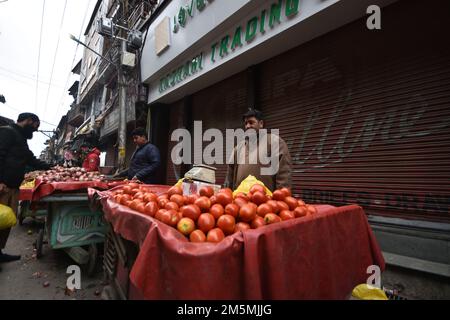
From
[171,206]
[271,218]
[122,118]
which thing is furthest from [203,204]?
[122,118]

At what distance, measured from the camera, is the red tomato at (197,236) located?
138 cm

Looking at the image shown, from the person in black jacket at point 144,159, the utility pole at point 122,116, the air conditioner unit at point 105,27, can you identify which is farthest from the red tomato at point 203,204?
the air conditioner unit at point 105,27

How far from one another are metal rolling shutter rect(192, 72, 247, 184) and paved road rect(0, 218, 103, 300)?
4.02m

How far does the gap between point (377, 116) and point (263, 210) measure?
312cm

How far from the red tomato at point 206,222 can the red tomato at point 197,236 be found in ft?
0.22

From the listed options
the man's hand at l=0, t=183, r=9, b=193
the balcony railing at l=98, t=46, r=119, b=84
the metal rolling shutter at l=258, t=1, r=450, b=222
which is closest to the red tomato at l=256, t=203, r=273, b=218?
the metal rolling shutter at l=258, t=1, r=450, b=222

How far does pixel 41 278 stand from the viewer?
3473 mm

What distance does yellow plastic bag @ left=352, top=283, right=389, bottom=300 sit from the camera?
1.88 m

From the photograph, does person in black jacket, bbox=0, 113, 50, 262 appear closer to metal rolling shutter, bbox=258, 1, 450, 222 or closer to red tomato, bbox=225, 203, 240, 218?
red tomato, bbox=225, 203, 240, 218

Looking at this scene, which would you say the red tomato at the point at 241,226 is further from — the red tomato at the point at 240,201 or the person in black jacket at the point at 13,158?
the person in black jacket at the point at 13,158

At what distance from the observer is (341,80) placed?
4309 millimetres

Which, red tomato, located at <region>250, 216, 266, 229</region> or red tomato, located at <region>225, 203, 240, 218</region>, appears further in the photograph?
red tomato, located at <region>225, 203, 240, 218</region>
